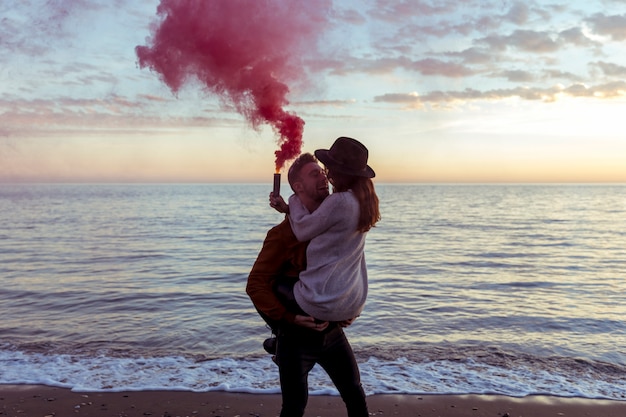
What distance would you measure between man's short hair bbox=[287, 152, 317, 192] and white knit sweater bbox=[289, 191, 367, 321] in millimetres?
104

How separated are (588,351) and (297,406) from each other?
6841 mm

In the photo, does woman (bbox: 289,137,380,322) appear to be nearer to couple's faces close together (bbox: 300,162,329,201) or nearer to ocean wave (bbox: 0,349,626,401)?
couple's faces close together (bbox: 300,162,329,201)

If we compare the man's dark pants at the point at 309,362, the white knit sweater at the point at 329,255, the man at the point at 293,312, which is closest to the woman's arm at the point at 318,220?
the white knit sweater at the point at 329,255

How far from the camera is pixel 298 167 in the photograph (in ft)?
10.3

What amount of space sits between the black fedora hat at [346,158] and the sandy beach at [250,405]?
3.25 metres

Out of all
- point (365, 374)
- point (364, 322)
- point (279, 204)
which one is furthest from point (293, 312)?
point (364, 322)

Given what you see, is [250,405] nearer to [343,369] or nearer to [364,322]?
[343,369]

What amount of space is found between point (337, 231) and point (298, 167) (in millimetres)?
440

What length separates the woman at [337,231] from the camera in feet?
9.64

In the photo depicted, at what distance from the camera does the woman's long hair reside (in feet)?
9.85

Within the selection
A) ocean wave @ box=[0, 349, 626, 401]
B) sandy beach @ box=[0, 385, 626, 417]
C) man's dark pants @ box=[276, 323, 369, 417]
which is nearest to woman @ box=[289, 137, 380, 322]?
man's dark pants @ box=[276, 323, 369, 417]

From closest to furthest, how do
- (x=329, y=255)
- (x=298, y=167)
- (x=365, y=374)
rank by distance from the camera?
1. (x=329, y=255)
2. (x=298, y=167)
3. (x=365, y=374)

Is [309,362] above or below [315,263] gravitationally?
below

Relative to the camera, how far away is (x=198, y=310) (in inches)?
447
